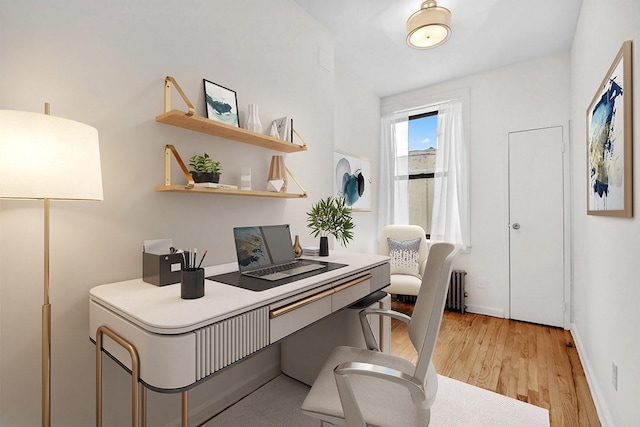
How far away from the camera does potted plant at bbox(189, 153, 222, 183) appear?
1.61 metres

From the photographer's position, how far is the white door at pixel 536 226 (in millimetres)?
3082

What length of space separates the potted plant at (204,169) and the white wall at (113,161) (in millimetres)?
77

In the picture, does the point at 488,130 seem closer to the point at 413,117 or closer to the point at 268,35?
the point at 413,117

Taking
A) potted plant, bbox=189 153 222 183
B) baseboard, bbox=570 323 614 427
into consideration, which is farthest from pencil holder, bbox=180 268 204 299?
baseboard, bbox=570 323 614 427

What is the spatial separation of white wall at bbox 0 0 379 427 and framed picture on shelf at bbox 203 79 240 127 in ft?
0.16

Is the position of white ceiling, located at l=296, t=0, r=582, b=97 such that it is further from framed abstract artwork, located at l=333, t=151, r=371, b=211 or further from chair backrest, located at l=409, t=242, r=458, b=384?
chair backrest, located at l=409, t=242, r=458, b=384

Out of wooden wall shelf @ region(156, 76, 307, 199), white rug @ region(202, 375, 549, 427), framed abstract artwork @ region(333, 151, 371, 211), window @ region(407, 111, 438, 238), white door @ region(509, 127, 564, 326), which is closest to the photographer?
wooden wall shelf @ region(156, 76, 307, 199)

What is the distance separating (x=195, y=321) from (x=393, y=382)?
0.68m

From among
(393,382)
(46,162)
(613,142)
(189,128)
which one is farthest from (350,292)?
(613,142)

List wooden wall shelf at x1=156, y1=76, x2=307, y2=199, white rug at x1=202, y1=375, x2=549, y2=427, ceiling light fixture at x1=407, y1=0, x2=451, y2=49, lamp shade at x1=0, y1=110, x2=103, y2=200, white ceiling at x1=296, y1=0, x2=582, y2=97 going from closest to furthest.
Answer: lamp shade at x1=0, y1=110, x2=103, y2=200 < wooden wall shelf at x1=156, y1=76, x2=307, y2=199 < white rug at x1=202, y1=375, x2=549, y2=427 < ceiling light fixture at x1=407, y1=0, x2=451, y2=49 < white ceiling at x1=296, y1=0, x2=582, y2=97

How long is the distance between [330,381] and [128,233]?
1135mm

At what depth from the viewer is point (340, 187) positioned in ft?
10.9

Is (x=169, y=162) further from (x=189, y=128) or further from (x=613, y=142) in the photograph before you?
(x=613, y=142)

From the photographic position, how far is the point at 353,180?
355 centimetres
